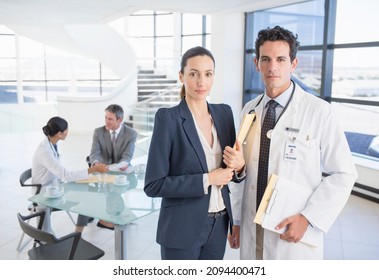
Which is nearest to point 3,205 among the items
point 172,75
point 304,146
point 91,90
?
point 304,146

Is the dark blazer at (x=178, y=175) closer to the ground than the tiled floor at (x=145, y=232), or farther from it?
farther from it

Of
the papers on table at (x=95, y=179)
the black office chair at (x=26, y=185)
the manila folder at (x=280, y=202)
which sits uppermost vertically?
the manila folder at (x=280, y=202)

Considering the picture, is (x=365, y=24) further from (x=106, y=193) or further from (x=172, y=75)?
(x=172, y=75)

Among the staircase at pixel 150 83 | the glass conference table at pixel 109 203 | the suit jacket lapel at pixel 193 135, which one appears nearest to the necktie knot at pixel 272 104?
the suit jacket lapel at pixel 193 135

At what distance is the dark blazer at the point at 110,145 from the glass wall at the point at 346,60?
277cm

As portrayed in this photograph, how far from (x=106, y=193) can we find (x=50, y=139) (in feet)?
2.95

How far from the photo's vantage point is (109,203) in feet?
9.18

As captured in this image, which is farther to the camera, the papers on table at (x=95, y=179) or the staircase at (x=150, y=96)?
the staircase at (x=150, y=96)

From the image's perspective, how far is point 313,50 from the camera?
613 cm

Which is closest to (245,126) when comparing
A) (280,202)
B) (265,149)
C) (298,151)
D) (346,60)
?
(265,149)

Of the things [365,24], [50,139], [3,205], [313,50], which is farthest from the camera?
[313,50]

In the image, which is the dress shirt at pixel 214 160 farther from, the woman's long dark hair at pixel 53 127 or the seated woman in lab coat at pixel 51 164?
the woman's long dark hair at pixel 53 127

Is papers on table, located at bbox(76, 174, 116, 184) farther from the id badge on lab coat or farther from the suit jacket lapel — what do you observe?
the id badge on lab coat

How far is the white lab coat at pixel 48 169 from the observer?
326 centimetres
